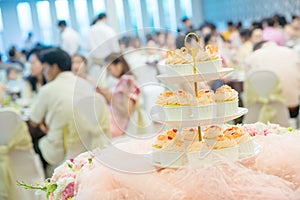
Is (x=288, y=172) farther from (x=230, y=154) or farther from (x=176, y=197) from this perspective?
(x=176, y=197)

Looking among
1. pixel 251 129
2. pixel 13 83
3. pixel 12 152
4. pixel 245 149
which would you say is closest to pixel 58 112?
pixel 12 152

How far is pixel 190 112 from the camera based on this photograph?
66.9 inches

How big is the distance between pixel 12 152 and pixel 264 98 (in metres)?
2.19

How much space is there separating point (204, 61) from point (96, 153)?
49 cm

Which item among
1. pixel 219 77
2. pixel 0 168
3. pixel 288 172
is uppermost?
pixel 219 77

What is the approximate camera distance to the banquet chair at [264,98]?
444cm

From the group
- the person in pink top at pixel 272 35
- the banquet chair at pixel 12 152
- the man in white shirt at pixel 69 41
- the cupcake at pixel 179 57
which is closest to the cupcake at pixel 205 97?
the cupcake at pixel 179 57

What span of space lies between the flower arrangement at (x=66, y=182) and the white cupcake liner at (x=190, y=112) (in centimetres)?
37

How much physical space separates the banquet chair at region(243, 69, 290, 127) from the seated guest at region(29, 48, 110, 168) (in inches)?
Result: 58.1

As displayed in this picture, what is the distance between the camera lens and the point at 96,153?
182 cm

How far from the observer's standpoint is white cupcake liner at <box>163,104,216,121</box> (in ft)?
5.51

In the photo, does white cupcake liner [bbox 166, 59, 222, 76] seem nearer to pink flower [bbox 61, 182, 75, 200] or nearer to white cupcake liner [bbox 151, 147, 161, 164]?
white cupcake liner [bbox 151, 147, 161, 164]

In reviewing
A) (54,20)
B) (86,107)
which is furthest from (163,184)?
(54,20)

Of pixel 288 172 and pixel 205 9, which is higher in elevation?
pixel 205 9
